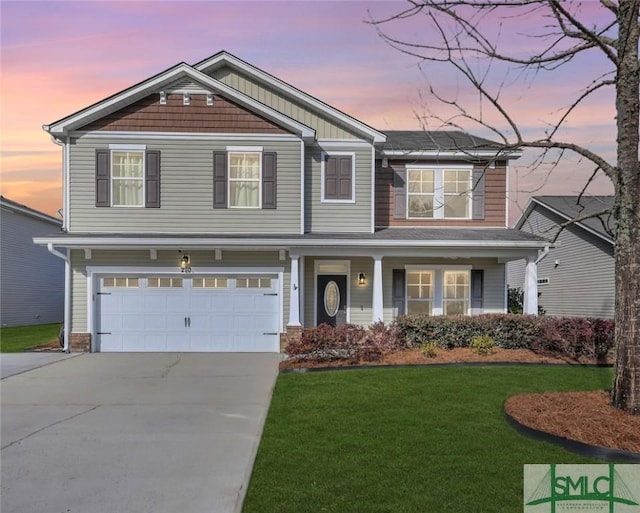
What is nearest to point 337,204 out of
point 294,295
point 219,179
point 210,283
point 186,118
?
point 294,295

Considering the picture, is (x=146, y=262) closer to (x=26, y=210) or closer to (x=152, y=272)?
(x=152, y=272)

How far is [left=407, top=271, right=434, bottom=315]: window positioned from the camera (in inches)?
626

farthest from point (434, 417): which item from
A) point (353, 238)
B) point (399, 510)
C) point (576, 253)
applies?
point (576, 253)

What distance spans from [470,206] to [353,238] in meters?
4.22

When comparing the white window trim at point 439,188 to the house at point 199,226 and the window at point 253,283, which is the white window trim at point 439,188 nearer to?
the house at point 199,226

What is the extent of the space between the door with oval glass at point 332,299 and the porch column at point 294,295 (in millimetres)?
1305

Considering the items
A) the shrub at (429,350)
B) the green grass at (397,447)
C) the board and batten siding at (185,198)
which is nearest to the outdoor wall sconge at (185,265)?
the board and batten siding at (185,198)

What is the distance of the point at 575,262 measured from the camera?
2247 centimetres

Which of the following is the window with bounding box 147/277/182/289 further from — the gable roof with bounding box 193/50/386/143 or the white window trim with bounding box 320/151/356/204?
the gable roof with bounding box 193/50/386/143

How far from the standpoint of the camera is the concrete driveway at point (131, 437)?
517 centimetres

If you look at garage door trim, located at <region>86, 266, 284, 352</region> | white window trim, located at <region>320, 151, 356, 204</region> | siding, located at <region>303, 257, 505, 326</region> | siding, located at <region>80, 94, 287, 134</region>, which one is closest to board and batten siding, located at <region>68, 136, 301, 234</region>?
siding, located at <region>80, 94, 287, 134</region>

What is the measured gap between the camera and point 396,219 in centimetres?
1612

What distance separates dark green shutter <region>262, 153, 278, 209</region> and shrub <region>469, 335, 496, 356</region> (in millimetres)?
6168

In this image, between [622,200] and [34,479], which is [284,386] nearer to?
[34,479]
